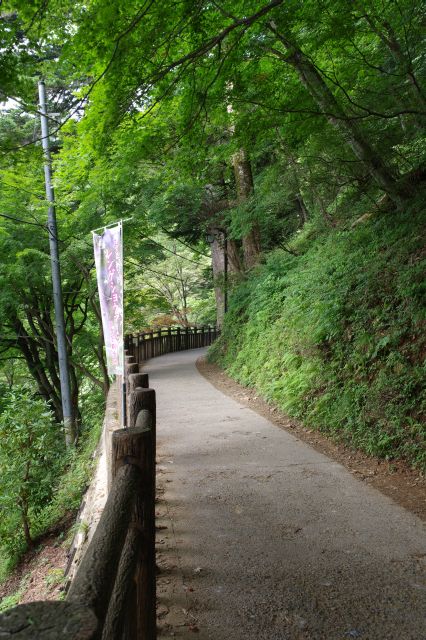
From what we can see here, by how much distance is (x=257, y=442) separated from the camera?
6305 millimetres

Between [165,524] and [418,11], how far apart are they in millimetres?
7081

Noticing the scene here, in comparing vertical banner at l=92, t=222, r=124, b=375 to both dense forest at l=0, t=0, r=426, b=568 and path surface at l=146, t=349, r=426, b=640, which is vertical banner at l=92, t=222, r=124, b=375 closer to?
dense forest at l=0, t=0, r=426, b=568

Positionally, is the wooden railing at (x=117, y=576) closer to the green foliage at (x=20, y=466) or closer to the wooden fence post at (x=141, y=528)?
the wooden fence post at (x=141, y=528)

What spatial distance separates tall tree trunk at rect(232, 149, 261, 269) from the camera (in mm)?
14312

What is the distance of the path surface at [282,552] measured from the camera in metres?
2.66

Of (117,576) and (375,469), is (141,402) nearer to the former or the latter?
(117,576)

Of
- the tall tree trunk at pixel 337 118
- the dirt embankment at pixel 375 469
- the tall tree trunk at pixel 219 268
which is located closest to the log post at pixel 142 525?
the dirt embankment at pixel 375 469

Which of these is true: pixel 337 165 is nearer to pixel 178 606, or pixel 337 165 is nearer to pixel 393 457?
pixel 393 457

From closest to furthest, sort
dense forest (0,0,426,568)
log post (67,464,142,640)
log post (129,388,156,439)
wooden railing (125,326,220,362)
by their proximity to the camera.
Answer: log post (67,464,142,640) < log post (129,388,156,439) < dense forest (0,0,426,568) < wooden railing (125,326,220,362)

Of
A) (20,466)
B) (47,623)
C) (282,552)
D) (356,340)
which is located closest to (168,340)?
(20,466)

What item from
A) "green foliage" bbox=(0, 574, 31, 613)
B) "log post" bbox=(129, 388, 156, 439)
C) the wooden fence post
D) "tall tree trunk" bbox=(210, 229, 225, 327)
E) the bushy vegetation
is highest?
"tall tree trunk" bbox=(210, 229, 225, 327)

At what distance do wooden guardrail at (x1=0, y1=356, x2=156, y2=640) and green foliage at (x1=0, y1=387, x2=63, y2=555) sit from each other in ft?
15.5

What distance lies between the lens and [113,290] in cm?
479

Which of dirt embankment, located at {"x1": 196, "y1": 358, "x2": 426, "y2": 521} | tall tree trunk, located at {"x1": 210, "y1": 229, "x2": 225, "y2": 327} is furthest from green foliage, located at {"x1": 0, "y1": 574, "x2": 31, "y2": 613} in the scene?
tall tree trunk, located at {"x1": 210, "y1": 229, "x2": 225, "y2": 327}
